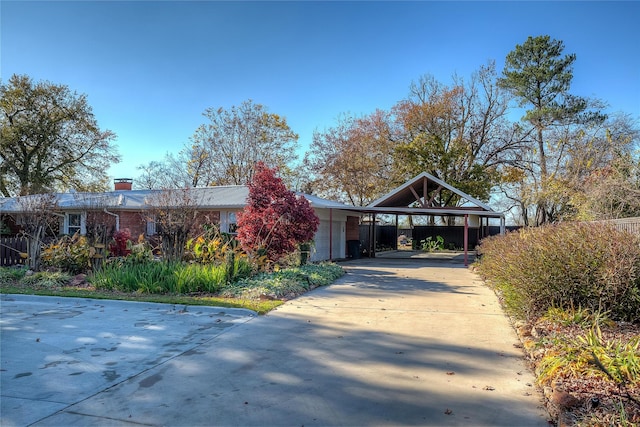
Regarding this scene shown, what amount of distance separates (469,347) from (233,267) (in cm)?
698

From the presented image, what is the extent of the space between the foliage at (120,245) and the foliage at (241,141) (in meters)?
19.3

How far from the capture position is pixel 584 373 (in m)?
4.35

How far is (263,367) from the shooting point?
504 cm

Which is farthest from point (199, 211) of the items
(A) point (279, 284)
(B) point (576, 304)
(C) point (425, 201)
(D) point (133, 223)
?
(B) point (576, 304)

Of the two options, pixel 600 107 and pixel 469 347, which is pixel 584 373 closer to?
pixel 469 347

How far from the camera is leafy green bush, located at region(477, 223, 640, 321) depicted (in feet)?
19.8

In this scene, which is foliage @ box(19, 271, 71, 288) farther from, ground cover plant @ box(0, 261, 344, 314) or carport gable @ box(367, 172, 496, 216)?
carport gable @ box(367, 172, 496, 216)

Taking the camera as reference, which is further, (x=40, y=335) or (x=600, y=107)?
(x=600, y=107)

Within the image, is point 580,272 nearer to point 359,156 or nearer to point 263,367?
point 263,367

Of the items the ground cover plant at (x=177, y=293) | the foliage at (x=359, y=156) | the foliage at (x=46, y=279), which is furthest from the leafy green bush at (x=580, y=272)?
the foliage at (x=359, y=156)

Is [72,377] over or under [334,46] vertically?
under

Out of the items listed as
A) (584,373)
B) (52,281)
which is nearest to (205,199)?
(52,281)

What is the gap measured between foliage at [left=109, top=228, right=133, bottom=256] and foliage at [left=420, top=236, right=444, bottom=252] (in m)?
23.0

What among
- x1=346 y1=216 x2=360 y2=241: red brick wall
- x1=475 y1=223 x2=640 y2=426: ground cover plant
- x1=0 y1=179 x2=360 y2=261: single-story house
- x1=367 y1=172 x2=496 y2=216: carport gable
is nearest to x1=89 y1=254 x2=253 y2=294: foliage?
x1=475 y1=223 x2=640 y2=426: ground cover plant
